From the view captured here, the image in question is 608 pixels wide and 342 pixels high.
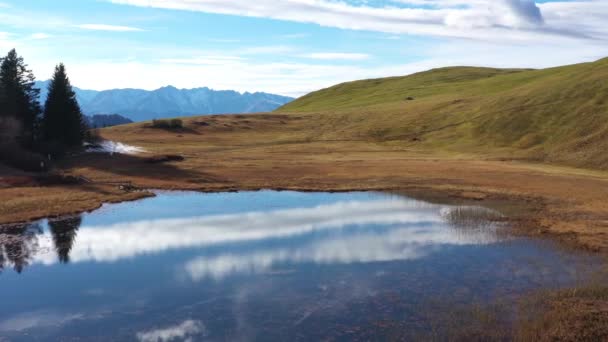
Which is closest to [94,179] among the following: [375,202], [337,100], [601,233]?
[375,202]

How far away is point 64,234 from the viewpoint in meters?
36.4

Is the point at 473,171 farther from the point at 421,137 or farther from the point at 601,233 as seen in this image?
the point at 421,137

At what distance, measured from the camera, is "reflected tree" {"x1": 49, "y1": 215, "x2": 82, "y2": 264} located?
32031 mm

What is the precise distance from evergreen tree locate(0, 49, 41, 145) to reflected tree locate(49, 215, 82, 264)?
3541 cm

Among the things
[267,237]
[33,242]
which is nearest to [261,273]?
[267,237]

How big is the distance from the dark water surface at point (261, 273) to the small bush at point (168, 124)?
235ft

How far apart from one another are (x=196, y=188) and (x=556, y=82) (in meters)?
82.2

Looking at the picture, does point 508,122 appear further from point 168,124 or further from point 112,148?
point 168,124

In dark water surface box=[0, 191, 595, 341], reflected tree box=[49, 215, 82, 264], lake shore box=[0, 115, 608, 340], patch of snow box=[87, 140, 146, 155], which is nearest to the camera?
dark water surface box=[0, 191, 595, 341]

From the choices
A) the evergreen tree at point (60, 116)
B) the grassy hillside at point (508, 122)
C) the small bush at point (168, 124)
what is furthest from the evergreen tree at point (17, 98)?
the grassy hillside at point (508, 122)

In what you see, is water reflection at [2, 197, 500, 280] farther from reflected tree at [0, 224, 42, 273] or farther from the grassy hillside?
the grassy hillside

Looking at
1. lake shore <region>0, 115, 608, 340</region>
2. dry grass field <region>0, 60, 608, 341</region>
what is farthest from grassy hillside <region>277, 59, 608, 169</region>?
lake shore <region>0, 115, 608, 340</region>

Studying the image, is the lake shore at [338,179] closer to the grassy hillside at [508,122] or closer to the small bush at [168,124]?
the grassy hillside at [508,122]

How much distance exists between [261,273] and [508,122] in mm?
75925
